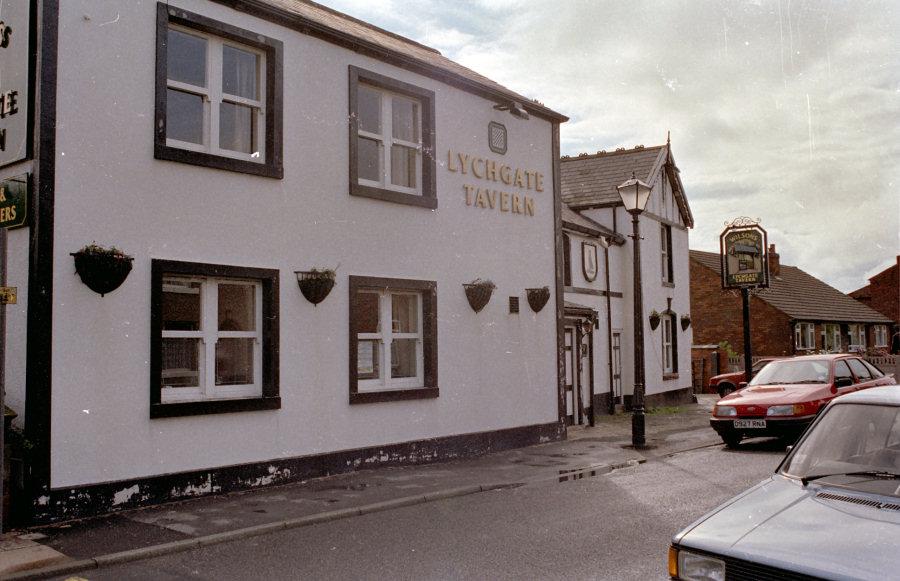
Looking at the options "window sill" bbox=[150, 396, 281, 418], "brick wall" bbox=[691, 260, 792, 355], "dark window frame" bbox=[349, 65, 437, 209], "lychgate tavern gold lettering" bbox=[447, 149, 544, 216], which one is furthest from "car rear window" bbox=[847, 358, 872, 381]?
"brick wall" bbox=[691, 260, 792, 355]

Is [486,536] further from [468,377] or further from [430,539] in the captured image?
[468,377]

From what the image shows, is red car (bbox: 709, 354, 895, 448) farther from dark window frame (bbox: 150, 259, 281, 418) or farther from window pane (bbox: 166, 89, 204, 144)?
window pane (bbox: 166, 89, 204, 144)

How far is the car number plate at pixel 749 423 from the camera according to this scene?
518 inches

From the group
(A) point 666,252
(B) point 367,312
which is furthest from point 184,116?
(A) point 666,252

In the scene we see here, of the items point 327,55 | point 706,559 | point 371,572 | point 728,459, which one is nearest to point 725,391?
point 728,459

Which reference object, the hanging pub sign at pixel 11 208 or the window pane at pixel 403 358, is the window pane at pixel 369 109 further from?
the hanging pub sign at pixel 11 208

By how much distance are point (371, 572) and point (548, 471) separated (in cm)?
567

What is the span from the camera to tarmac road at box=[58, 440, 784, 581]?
6.27 meters

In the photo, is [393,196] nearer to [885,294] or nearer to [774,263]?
[774,263]

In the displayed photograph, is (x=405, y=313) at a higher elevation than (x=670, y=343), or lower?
higher

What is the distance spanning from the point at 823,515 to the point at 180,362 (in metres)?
7.94

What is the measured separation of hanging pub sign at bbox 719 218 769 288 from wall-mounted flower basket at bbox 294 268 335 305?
16.0 metres

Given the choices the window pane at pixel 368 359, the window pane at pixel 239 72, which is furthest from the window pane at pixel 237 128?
the window pane at pixel 368 359

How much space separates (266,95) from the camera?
1090 centimetres
